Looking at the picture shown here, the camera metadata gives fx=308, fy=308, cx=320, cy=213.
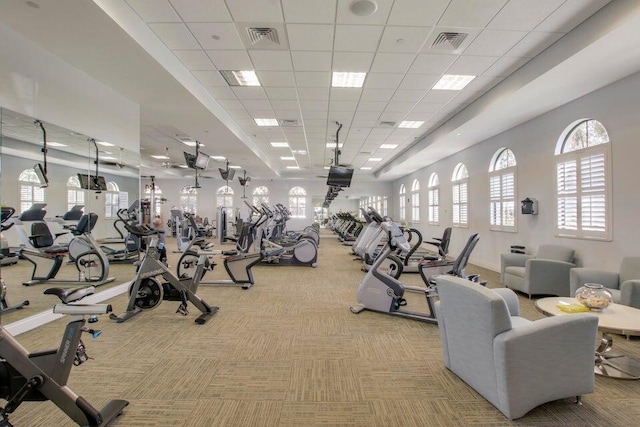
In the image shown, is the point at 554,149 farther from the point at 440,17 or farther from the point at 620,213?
the point at 440,17

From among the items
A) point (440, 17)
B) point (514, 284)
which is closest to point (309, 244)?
point (514, 284)

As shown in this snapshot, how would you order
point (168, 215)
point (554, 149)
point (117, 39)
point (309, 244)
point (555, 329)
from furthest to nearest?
point (168, 215), point (309, 244), point (554, 149), point (117, 39), point (555, 329)

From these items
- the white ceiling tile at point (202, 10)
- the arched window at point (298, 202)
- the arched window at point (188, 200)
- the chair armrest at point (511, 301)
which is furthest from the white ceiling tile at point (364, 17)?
the arched window at point (188, 200)

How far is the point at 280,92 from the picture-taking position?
18.4 ft

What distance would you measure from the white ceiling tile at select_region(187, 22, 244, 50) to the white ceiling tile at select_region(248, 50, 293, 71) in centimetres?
28

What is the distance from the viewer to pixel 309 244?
25.4 ft

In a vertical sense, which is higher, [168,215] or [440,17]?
[440,17]

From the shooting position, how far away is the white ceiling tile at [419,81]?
491 centimetres

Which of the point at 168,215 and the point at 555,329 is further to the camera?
the point at 168,215

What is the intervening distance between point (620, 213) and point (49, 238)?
8616 mm

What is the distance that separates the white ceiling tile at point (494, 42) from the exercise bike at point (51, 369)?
15.5 ft

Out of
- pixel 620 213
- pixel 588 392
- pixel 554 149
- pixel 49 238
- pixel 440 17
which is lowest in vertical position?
pixel 588 392

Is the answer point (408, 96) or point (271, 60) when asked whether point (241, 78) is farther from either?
point (408, 96)

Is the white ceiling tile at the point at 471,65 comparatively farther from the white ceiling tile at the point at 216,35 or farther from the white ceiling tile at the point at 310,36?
the white ceiling tile at the point at 216,35
